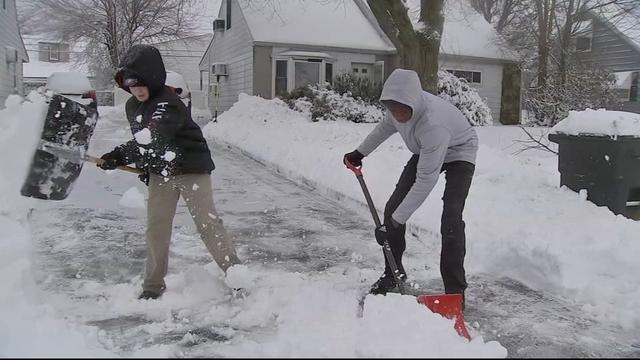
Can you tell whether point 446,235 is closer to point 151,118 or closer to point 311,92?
point 151,118

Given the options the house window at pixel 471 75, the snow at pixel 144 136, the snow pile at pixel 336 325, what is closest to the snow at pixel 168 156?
the snow at pixel 144 136

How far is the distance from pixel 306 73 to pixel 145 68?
18641 mm

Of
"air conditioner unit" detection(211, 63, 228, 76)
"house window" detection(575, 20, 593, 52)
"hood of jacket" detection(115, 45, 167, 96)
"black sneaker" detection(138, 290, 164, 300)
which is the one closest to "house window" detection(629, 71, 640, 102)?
"house window" detection(575, 20, 593, 52)

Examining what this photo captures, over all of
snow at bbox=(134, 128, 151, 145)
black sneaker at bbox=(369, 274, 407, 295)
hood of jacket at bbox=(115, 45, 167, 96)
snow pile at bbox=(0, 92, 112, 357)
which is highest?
hood of jacket at bbox=(115, 45, 167, 96)

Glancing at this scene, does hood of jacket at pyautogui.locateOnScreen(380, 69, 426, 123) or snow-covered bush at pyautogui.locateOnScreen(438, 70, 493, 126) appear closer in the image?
hood of jacket at pyautogui.locateOnScreen(380, 69, 426, 123)

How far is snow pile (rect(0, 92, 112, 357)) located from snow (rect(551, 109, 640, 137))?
4.88 meters

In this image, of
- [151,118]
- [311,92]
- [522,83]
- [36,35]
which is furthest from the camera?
[36,35]

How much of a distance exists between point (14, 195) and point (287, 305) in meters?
3.33

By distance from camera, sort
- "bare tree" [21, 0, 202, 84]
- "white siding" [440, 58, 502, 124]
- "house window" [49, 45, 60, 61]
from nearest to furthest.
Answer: "white siding" [440, 58, 502, 124], "bare tree" [21, 0, 202, 84], "house window" [49, 45, 60, 61]

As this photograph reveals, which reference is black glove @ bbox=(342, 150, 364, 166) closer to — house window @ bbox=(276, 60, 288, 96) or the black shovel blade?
the black shovel blade

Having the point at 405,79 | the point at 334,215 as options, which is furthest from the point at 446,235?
the point at 334,215

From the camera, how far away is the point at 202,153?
4137mm

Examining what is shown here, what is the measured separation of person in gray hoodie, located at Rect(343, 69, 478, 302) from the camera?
3711 millimetres

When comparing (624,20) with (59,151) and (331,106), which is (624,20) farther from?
(59,151)
